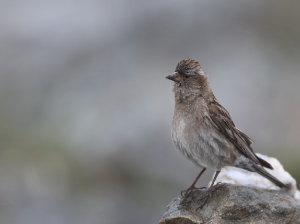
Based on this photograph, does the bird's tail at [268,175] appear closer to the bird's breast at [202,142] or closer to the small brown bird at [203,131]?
the small brown bird at [203,131]

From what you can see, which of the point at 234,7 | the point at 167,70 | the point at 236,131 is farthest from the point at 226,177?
the point at 234,7

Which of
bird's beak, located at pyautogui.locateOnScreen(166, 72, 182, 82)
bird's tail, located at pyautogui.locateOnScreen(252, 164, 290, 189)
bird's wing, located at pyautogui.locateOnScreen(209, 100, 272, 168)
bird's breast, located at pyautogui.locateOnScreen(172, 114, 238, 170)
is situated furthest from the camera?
bird's tail, located at pyautogui.locateOnScreen(252, 164, 290, 189)

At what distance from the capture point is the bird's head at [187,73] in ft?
15.3

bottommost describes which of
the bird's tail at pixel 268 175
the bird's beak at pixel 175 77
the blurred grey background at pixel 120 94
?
the bird's tail at pixel 268 175

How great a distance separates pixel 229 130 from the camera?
4.62 meters

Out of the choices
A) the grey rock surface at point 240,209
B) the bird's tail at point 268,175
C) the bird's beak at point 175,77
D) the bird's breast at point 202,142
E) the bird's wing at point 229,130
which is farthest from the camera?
the bird's tail at point 268,175

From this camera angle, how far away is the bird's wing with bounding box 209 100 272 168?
4566 millimetres

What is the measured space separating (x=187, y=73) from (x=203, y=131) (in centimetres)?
77

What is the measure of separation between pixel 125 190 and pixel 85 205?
862 mm

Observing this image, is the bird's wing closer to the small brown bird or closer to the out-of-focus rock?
the small brown bird

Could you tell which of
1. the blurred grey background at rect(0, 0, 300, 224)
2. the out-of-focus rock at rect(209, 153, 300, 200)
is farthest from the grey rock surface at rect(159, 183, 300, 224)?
the blurred grey background at rect(0, 0, 300, 224)

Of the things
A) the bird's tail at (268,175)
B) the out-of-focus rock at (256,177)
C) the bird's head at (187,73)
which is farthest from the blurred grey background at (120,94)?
the bird's head at (187,73)

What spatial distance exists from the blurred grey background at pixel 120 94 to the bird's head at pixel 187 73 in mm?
3274

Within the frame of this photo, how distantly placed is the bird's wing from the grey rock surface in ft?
1.76
